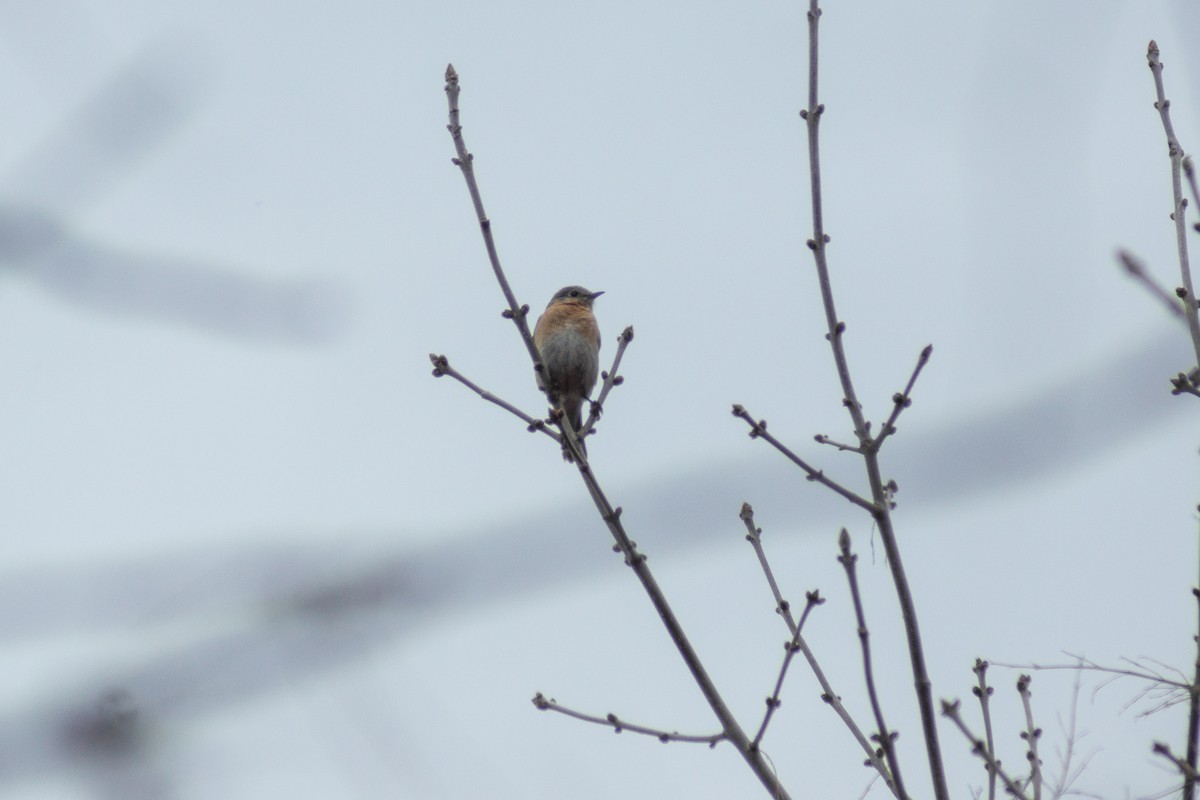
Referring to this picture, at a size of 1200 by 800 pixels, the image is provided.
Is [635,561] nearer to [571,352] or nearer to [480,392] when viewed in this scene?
[480,392]

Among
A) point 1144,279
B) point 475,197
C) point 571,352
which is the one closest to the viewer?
point 1144,279

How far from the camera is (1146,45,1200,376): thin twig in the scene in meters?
3.90

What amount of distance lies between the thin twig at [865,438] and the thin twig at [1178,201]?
1026mm

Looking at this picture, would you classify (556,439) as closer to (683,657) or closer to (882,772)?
(683,657)

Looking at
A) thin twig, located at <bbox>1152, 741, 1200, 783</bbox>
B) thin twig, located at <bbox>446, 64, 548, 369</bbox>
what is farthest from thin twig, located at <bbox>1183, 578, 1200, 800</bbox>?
thin twig, located at <bbox>446, 64, 548, 369</bbox>

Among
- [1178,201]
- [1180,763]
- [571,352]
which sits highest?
[571,352]

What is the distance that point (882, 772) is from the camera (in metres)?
4.47

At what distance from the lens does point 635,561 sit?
15.5 feet

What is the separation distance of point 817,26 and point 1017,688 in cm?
255

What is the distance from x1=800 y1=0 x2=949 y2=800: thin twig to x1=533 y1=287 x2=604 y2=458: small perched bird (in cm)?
648

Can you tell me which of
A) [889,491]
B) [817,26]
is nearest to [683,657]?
[889,491]

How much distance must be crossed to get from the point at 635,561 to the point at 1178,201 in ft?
Result: 7.11

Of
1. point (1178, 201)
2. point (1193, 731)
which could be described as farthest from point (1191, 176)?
point (1193, 731)

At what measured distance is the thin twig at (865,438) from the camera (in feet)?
13.8
